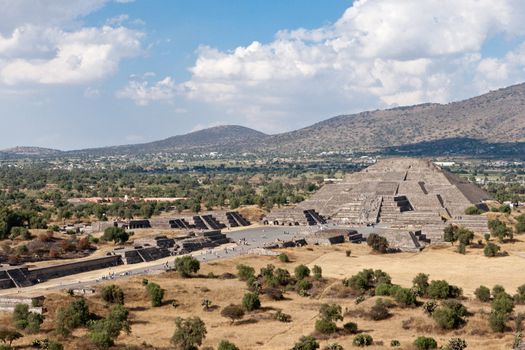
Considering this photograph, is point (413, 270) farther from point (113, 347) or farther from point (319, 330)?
point (113, 347)

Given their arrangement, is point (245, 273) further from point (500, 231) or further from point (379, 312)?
point (500, 231)

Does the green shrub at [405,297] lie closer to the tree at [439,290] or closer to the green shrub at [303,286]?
the tree at [439,290]

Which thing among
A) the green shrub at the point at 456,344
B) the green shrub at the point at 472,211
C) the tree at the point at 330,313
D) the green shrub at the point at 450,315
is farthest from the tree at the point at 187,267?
the green shrub at the point at 472,211

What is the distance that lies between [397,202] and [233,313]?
7493cm

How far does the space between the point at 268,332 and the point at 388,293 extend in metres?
13.8

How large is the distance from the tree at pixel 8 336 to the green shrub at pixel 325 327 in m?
20.4

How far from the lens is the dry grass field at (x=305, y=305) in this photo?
47.1 m

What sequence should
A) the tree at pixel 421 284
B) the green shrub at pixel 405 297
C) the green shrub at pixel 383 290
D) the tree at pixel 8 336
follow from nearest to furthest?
the tree at pixel 8 336 → the green shrub at pixel 405 297 → the green shrub at pixel 383 290 → the tree at pixel 421 284

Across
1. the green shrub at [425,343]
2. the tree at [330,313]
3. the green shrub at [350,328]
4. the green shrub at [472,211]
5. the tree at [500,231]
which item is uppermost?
the green shrub at [472,211]

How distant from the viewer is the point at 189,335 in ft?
145

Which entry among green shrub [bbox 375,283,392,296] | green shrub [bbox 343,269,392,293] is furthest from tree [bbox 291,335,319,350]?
green shrub [bbox 343,269,392,293]

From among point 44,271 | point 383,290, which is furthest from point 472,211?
point 44,271

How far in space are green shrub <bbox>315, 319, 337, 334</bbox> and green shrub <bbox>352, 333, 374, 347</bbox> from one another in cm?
251

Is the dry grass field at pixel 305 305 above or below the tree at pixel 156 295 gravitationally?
below
